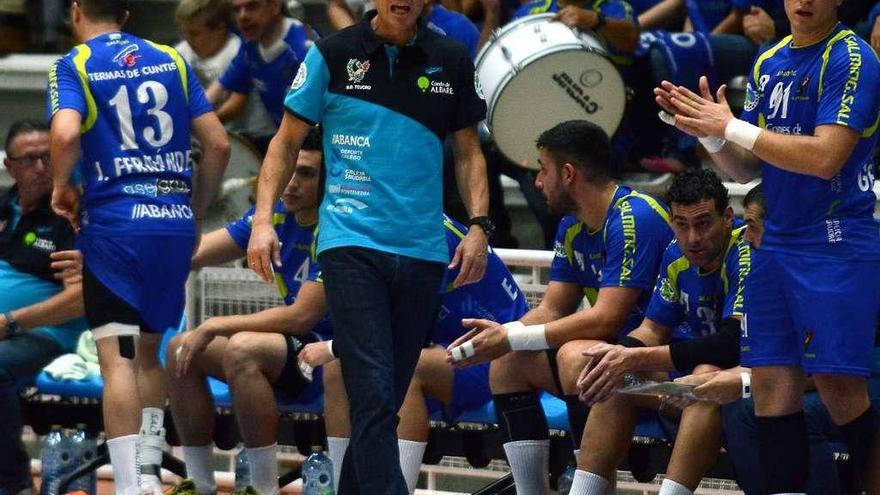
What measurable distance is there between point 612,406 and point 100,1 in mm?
2302

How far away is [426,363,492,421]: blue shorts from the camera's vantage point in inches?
237

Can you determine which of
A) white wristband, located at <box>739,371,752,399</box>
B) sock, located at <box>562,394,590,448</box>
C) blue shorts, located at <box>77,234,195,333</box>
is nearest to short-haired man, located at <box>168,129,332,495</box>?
blue shorts, located at <box>77,234,195,333</box>

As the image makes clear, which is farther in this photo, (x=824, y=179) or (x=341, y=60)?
(x=341, y=60)

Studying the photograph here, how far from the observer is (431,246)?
198 inches

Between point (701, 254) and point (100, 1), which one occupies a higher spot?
point (100, 1)

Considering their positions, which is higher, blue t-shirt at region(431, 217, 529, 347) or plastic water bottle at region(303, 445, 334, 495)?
blue t-shirt at region(431, 217, 529, 347)

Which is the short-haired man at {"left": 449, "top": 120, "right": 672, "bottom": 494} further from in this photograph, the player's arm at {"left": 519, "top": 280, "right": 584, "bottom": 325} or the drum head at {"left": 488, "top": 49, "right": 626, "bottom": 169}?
the drum head at {"left": 488, "top": 49, "right": 626, "bottom": 169}

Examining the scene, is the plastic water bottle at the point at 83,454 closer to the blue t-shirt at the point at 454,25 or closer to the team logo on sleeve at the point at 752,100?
the blue t-shirt at the point at 454,25

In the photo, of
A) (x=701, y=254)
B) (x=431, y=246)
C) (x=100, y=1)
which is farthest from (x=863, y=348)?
(x=100, y=1)

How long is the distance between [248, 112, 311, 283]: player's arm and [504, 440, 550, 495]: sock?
115 cm

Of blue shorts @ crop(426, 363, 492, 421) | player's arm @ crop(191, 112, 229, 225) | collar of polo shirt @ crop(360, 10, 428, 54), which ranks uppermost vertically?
collar of polo shirt @ crop(360, 10, 428, 54)

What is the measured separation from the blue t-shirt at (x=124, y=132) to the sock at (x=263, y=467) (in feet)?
2.79

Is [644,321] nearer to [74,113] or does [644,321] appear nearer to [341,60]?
[341,60]

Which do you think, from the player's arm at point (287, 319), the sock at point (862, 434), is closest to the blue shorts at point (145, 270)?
the player's arm at point (287, 319)
